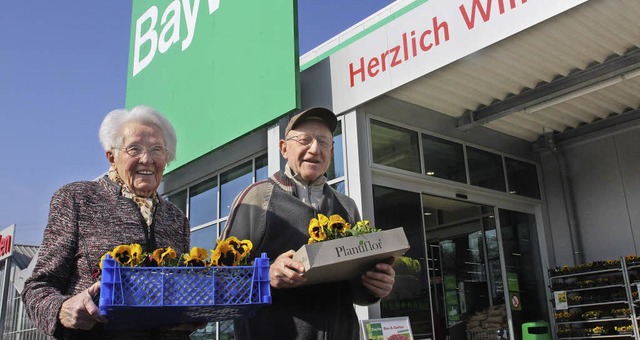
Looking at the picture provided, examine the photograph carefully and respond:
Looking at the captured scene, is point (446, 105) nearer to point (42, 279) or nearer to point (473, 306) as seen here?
point (473, 306)

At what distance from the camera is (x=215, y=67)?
27.0ft

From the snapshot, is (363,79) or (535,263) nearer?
(363,79)

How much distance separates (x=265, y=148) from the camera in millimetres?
8016

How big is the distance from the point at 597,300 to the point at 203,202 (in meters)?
6.25

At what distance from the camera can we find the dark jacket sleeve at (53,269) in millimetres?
1612

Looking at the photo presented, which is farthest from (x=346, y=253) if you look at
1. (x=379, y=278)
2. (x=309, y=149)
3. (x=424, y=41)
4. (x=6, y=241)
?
(x=6, y=241)

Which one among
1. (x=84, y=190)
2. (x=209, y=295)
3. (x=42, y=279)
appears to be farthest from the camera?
Answer: (x=84, y=190)

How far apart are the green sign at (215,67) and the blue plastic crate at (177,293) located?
178 inches

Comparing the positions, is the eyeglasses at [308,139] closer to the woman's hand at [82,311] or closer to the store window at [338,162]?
the woman's hand at [82,311]

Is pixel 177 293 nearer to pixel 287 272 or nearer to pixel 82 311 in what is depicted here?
pixel 82 311

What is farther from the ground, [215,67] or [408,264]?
[215,67]

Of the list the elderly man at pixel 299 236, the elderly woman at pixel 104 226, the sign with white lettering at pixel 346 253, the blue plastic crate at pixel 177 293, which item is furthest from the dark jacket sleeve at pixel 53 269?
the sign with white lettering at pixel 346 253

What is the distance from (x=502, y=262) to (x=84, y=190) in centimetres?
789

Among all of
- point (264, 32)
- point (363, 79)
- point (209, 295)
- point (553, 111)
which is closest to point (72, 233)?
point (209, 295)
